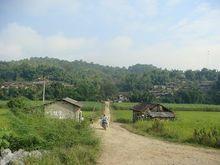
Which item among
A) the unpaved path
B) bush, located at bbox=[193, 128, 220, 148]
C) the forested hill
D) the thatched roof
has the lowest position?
the unpaved path

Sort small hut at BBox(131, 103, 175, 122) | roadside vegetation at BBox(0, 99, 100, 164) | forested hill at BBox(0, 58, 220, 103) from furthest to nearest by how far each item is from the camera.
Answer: forested hill at BBox(0, 58, 220, 103)
small hut at BBox(131, 103, 175, 122)
roadside vegetation at BBox(0, 99, 100, 164)

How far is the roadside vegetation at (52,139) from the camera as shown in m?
16.7

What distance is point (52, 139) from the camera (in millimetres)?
18609

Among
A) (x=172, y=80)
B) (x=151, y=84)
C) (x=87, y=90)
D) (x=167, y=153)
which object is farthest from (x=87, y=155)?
(x=172, y=80)

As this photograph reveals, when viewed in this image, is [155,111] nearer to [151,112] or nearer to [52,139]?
[151,112]

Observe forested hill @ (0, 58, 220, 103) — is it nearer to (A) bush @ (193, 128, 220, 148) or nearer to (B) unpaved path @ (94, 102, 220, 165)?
(A) bush @ (193, 128, 220, 148)

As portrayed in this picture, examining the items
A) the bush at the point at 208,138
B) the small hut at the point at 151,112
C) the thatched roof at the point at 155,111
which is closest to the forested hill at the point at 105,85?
the small hut at the point at 151,112

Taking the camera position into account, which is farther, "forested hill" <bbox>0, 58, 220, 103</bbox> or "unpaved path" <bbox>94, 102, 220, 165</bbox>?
"forested hill" <bbox>0, 58, 220, 103</bbox>

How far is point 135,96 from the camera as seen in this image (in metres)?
111

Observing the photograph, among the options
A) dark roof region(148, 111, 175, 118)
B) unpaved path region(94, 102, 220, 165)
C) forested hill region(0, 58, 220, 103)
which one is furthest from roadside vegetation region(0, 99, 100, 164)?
forested hill region(0, 58, 220, 103)

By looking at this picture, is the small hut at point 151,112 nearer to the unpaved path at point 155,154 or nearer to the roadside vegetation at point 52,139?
the unpaved path at point 155,154

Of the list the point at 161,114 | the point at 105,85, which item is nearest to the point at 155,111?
the point at 161,114

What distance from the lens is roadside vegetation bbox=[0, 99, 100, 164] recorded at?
1671 cm

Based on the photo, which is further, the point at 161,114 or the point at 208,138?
the point at 161,114
